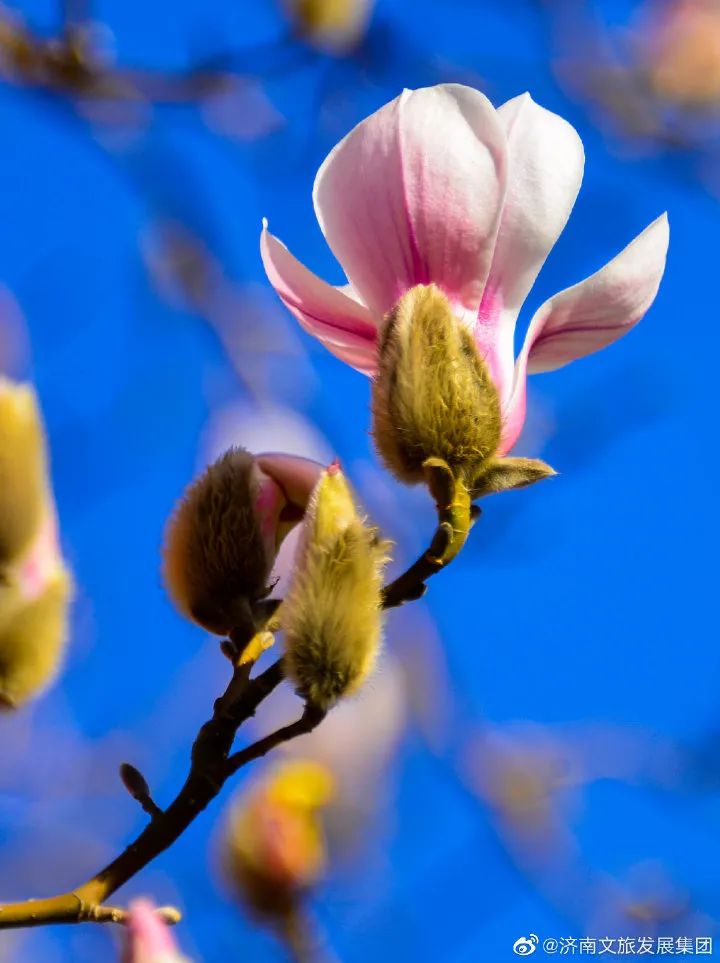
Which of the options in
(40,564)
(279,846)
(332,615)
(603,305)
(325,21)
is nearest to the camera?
(332,615)

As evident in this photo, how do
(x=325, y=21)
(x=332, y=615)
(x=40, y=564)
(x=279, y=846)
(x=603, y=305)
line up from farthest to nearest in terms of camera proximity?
(x=325, y=21), (x=279, y=846), (x=603, y=305), (x=40, y=564), (x=332, y=615)

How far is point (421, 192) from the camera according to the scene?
0.98 m

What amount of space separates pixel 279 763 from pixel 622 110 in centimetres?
157

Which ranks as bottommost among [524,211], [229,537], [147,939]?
[147,939]

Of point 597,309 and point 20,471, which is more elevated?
point 597,309

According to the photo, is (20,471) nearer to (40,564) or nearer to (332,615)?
(40,564)

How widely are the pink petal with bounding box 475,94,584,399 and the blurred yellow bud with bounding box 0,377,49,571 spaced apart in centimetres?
34

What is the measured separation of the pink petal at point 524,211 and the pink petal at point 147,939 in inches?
17.6

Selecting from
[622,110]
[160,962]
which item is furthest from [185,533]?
[622,110]

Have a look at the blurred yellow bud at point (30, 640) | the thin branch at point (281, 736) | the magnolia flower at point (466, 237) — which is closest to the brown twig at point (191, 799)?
the thin branch at point (281, 736)

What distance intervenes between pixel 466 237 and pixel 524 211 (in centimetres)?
5

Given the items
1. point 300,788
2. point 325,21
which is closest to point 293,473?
point 300,788

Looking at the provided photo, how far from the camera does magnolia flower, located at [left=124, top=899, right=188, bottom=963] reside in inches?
34.7

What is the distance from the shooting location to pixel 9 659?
87cm
